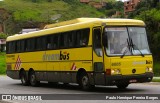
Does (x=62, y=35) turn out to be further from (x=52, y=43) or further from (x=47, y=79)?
(x=47, y=79)

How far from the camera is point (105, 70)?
1845 centimetres

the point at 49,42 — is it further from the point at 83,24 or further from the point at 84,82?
the point at 84,82

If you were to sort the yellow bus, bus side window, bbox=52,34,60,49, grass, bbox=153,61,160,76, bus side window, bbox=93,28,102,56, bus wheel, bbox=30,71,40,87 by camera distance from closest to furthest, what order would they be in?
1. the yellow bus
2. bus side window, bbox=93,28,102,56
3. bus side window, bbox=52,34,60,49
4. bus wheel, bbox=30,71,40,87
5. grass, bbox=153,61,160,76

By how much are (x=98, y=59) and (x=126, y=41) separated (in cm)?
132

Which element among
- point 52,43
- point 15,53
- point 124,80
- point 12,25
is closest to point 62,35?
point 52,43

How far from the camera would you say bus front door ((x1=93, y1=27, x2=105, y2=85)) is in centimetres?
1867

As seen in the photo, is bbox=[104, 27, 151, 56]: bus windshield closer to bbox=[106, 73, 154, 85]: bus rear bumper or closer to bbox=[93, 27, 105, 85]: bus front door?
bbox=[93, 27, 105, 85]: bus front door

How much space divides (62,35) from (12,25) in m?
143

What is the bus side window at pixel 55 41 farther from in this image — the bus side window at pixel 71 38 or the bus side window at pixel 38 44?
the bus side window at pixel 38 44

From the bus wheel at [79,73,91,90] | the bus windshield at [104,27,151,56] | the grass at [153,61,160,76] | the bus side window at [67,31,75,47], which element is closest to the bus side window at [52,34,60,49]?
the bus side window at [67,31,75,47]

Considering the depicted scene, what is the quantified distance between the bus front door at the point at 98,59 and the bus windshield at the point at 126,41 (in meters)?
0.45

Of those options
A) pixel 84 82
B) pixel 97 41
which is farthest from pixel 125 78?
pixel 84 82

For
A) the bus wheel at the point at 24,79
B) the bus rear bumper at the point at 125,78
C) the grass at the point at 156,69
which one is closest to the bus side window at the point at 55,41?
the bus wheel at the point at 24,79

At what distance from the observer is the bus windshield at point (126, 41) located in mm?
18609
